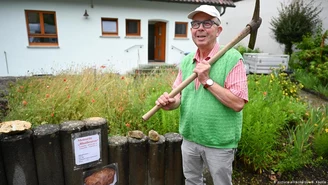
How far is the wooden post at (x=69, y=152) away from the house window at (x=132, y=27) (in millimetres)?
9081

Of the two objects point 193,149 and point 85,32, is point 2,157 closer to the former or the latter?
point 193,149

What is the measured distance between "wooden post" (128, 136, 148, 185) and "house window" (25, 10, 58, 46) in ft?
28.3

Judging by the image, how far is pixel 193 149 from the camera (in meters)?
1.64

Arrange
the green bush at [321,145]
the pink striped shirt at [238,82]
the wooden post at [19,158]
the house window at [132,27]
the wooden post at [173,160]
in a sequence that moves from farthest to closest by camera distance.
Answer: the house window at [132,27]
the green bush at [321,145]
the wooden post at [173,160]
the wooden post at [19,158]
the pink striped shirt at [238,82]

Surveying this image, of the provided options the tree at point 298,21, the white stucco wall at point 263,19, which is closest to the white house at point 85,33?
the tree at point 298,21

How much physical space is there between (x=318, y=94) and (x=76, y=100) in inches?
260

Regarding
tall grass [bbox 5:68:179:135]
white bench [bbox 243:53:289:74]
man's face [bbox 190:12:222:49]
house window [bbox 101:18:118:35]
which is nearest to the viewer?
man's face [bbox 190:12:222:49]

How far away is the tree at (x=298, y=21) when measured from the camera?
1101 cm

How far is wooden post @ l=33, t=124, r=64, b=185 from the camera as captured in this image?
1.71 m

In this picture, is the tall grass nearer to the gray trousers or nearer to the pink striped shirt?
the gray trousers

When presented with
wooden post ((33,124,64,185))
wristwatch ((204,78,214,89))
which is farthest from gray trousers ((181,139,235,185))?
wooden post ((33,124,64,185))

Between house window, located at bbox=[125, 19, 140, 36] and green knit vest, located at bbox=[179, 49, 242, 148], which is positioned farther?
house window, located at bbox=[125, 19, 140, 36]

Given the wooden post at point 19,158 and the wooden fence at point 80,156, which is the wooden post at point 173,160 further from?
the wooden post at point 19,158

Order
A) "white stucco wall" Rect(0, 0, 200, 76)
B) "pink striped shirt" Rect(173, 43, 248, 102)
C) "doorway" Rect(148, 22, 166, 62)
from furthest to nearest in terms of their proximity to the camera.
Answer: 1. "doorway" Rect(148, 22, 166, 62)
2. "white stucco wall" Rect(0, 0, 200, 76)
3. "pink striped shirt" Rect(173, 43, 248, 102)
